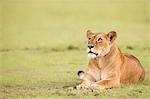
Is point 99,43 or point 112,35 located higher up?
point 112,35

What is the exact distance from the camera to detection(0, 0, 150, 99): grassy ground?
34.4 ft

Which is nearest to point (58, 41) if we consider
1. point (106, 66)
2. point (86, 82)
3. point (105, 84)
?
point (106, 66)

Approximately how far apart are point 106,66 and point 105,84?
0.50 metres

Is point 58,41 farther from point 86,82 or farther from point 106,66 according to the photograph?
point 86,82

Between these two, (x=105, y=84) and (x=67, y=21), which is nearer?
(x=105, y=84)

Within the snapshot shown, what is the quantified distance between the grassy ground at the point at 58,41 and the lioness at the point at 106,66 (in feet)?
0.77

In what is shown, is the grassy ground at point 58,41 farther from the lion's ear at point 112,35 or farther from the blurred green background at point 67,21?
the lion's ear at point 112,35

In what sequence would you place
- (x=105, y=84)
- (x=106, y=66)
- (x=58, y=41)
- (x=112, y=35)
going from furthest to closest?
(x=58, y=41)
(x=106, y=66)
(x=112, y=35)
(x=105, y=84)

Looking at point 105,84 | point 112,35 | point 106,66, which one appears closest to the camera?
point 105,84

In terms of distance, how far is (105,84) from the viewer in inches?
409

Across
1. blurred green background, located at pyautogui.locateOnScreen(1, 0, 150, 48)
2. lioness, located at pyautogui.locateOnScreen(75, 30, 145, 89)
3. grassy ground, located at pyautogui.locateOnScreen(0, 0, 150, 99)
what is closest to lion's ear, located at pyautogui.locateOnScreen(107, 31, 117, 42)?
lioness, located at pyautogui.locateOnScreen(75, 30, 145, 89)

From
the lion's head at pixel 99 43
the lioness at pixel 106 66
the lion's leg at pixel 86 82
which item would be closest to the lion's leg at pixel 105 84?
the lioness at pixel 106 66

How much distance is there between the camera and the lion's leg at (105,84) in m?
10.3

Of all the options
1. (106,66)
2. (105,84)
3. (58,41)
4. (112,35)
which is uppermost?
(58,41)
